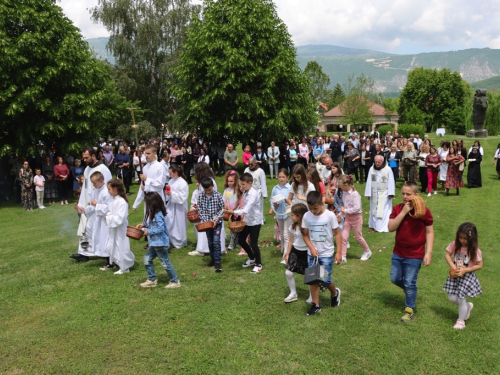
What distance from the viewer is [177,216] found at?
10.5 meters

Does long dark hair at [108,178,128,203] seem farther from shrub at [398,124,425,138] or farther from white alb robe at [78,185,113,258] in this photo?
shrub at [398,124,425,138]

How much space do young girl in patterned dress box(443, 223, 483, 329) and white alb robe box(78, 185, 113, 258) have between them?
6314 millimetres

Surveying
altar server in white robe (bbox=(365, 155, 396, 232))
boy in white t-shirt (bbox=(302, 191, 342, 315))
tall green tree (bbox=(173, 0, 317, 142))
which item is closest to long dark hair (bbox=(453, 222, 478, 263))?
boy in white t-shirt (bbox=(302, 191, 342, 315))

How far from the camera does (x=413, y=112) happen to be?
7362 cm

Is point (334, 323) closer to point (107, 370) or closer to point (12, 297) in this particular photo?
point (107, 370)

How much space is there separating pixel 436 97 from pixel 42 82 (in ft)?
248

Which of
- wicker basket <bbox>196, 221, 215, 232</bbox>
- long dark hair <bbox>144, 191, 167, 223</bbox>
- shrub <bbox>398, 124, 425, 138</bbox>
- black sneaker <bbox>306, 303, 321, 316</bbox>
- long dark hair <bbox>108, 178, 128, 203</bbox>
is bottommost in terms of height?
black sneaker <bbox>306, 303, 321, 316</bbox>

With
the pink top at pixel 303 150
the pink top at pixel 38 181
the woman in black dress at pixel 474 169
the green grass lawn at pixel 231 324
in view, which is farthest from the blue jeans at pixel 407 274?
the pink top at pixel 303 150

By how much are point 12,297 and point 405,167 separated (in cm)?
1490

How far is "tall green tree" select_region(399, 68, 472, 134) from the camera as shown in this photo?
76.4 meters

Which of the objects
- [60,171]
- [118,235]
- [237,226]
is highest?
[60,171]

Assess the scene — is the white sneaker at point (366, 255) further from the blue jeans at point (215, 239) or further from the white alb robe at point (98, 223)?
the white alb robe at point (98, 223)

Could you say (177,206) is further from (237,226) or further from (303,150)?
(303,150)

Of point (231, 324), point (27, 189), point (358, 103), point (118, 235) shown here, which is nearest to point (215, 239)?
point (118, 235)
